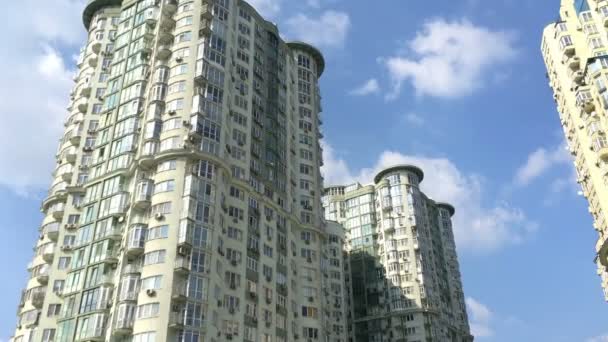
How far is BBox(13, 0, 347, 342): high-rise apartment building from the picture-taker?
183ft

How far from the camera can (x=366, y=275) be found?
118 meters

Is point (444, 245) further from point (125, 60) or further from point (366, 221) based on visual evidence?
point (125, 60)

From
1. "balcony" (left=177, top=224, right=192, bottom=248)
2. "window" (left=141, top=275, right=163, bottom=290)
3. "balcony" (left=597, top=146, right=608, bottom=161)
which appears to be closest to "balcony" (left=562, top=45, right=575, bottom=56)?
"balcony" (left=597, top=146, right=608, bottom=161)

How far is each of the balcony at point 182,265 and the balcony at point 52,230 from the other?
22.0m

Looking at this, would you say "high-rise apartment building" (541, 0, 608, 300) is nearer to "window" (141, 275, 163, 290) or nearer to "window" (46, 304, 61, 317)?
"window" (141, 275, 163, 290)

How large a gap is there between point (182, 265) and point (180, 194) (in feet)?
25.7

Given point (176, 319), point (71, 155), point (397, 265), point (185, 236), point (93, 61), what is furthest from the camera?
point (397, 265)

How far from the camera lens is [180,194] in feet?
192

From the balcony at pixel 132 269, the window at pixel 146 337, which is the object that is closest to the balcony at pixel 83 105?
the balcony at pixel 132 269

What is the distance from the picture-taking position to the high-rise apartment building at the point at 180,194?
183 ft

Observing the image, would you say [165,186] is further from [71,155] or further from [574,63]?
[574,63]

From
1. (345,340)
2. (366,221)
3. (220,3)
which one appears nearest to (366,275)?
(366,221)

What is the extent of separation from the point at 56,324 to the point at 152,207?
16819 millimetres

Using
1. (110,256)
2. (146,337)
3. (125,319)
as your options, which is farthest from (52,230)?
(146,337)
